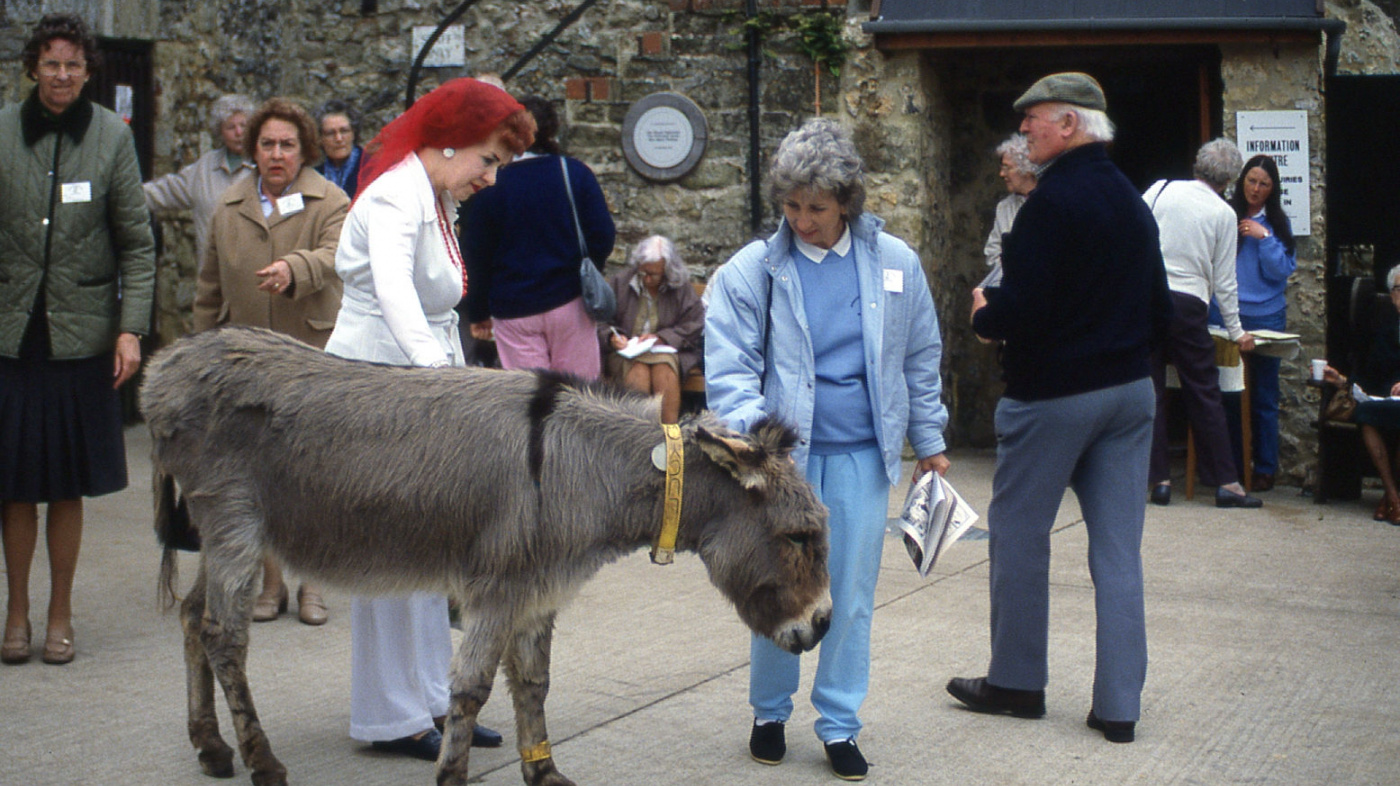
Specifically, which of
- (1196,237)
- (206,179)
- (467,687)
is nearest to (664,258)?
(1196,237)

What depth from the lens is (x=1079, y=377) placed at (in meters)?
4.56

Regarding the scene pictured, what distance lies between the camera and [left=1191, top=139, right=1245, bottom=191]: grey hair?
8719 millimetres

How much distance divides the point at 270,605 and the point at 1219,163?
6.07 metres

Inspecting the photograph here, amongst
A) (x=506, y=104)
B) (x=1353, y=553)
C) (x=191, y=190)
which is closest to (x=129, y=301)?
(x=191, y=190)

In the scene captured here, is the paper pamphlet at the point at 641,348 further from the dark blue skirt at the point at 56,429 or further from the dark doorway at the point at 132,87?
the dark blue skirt at the point at 56,429

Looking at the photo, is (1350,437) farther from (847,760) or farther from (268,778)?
(268,778)

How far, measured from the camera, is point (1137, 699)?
15.1 ft

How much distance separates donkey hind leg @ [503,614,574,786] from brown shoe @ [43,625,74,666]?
2284 millimetres

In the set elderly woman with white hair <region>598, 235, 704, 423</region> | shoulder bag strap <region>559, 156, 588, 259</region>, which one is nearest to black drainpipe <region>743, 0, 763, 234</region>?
elderly woman with white hair <region>598, 235, 704, 423</region>

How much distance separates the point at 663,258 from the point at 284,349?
5.78 metres

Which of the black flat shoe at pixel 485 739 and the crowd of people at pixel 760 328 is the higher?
the crowd of people at pixel 760 328

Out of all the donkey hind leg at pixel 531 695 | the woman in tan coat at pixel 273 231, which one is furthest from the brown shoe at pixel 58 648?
the donkey hind leg at pixel 531 695

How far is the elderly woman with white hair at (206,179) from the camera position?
6.90 m

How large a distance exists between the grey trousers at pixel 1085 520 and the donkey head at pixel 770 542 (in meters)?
1.15
